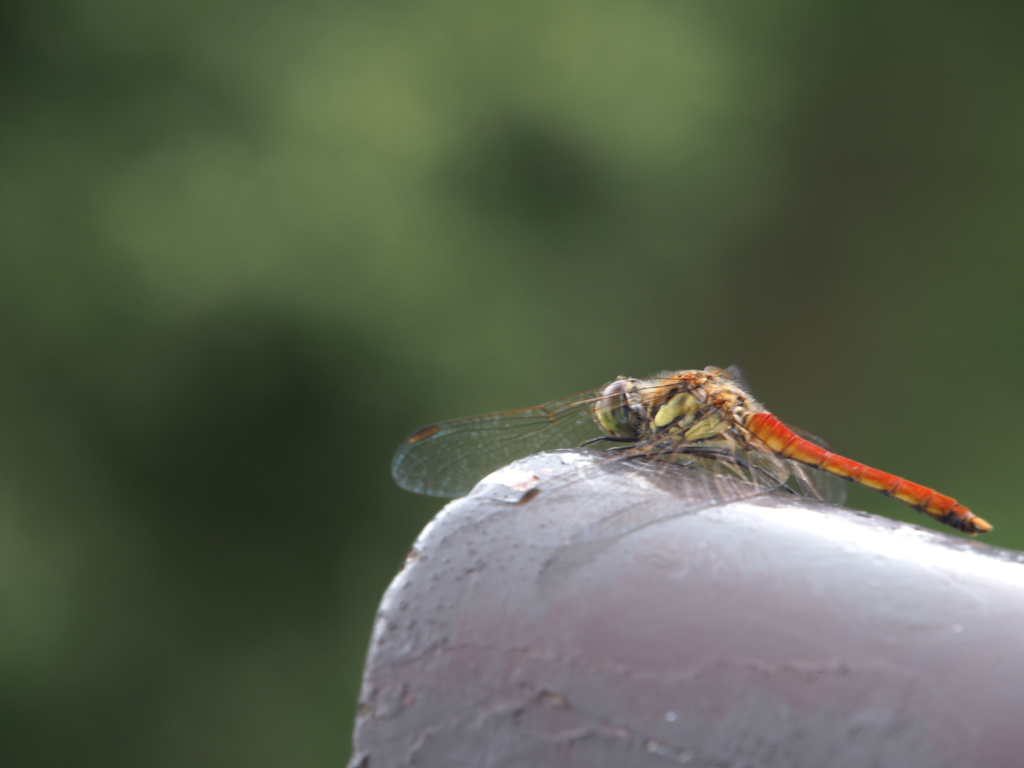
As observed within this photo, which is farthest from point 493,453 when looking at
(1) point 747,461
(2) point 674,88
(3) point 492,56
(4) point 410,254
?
(2) point 674,88

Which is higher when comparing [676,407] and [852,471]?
[676,407]

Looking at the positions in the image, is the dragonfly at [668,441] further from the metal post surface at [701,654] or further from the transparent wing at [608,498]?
the metal post surface at [701,654]

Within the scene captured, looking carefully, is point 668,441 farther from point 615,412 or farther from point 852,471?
point 852,471

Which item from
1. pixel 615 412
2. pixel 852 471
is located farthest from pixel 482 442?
pixel 852 471

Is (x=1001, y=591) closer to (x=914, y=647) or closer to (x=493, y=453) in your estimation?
(x=914, y=647)

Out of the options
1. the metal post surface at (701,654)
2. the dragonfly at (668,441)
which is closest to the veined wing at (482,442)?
the dragonfly at (668,441)

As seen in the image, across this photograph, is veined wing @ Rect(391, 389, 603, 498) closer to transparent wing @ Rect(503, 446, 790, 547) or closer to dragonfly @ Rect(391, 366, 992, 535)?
dragonfly @ Rect(391, 366, 992, 535)
